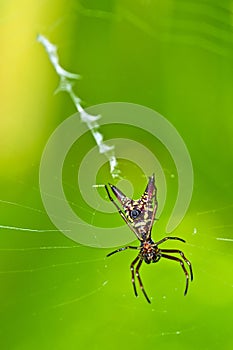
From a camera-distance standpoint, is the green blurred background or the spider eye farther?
the spider eye

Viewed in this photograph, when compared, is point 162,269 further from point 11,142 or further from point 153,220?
point 11,142

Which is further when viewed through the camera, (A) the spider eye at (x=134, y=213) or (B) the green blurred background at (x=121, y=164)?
(A) the spider eye at (x=134, y=213)

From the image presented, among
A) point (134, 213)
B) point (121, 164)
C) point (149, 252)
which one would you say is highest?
point (121, 164)

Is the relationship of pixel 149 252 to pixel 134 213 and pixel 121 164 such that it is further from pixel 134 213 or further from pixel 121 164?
pixel 121 164

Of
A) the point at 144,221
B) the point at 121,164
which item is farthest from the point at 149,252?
the point at 121,164

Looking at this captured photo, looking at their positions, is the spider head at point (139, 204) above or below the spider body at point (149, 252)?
above

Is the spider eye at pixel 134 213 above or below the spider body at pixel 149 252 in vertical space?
above

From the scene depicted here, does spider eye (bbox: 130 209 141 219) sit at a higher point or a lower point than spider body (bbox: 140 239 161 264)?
higher

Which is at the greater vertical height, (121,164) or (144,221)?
(121,164)
